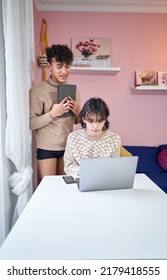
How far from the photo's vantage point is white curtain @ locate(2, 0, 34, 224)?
1492mm

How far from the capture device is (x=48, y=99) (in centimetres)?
181

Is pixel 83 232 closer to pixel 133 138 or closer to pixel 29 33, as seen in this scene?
pixel 29 33

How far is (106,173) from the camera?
47.1 inches

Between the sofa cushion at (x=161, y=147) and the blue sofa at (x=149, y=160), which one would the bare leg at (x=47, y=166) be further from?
the sofa cushion at (x=161, y=147)

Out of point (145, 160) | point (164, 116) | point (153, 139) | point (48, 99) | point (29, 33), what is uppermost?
point (29, 33)

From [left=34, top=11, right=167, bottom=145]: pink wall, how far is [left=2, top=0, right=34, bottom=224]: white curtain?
1.07 metres

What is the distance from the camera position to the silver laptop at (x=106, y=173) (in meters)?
1.16

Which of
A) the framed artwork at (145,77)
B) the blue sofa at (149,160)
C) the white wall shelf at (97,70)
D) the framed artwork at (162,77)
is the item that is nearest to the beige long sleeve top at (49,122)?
the white wall shelf at (97,70)

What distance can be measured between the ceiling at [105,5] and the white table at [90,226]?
2.29m
